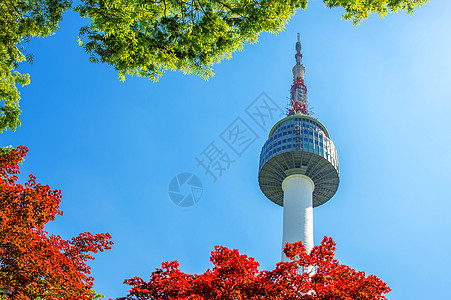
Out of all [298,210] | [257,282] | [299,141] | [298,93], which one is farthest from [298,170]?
[257,282]

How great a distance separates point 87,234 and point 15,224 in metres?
2.59

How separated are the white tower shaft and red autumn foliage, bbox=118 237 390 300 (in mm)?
42250

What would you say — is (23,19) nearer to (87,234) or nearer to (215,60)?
(215,60)

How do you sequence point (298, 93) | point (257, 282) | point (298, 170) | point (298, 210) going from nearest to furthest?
point (257, 282) < point (298, 210) < point (298, 170) < point (298, 93)

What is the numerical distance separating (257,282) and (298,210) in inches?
1844

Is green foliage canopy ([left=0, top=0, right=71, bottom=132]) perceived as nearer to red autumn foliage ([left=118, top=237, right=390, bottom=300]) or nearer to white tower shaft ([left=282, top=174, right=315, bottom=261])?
red autumn foliage ([left=118, top=237, right=390, bottom=300])

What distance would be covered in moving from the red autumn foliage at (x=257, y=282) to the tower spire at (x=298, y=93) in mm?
58503

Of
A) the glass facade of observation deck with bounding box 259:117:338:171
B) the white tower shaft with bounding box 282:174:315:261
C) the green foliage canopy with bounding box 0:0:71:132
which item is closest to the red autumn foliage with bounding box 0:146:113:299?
the green foliage canopy with bounding box 0:0:71:132

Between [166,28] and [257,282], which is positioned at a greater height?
[166,28]

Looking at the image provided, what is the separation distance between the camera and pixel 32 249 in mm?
12125

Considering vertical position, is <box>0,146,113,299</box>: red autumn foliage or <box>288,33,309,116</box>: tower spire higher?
<box>288,33,309,116</box>: tower spire

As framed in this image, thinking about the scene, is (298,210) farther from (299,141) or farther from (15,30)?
(15,30)

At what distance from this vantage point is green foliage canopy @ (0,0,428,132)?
10031 millimetres

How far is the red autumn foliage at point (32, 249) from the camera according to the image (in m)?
11.9
